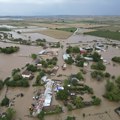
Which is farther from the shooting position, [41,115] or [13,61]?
[13,61]

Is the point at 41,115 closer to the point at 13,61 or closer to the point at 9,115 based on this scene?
the point at 9,115

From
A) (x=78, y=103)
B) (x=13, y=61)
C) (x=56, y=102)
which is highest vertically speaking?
(x=78, y=103)

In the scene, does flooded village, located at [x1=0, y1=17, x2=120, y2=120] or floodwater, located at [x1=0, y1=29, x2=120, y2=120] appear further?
flooded village, located at [x1=0, y1=17, x2=120, y2=120]

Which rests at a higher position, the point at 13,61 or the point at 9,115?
the point at 9,115

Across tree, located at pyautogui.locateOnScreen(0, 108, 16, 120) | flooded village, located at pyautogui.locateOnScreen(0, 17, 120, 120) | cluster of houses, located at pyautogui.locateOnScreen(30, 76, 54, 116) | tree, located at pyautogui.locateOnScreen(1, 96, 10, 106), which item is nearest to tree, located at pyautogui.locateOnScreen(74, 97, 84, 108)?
flooded village, located at pyautogui.locateOnScreen(0, 17, 120, 120)

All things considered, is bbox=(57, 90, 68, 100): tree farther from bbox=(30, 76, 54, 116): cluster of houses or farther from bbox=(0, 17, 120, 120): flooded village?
bbox=(30, 76, 54, 116): cluster of houses

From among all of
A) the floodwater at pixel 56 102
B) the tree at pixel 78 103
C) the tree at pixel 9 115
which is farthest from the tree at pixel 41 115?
the tree at pixel 78 103

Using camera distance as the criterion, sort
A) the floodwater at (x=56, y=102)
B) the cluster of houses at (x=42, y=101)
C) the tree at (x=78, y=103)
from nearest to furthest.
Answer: the floodwater at (x=56, y=102)
the cluster of houses at (x=42, y=101)
the tree at (x=78, y=103)

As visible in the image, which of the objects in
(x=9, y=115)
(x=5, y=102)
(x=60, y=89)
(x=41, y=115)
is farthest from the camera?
(x=60, y=89)

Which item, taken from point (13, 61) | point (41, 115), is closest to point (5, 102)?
point (41, 115)

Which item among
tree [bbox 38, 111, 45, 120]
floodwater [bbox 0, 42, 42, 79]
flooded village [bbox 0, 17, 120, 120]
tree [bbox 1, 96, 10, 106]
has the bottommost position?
floodwater [bbox 0, 42, 42, 79]

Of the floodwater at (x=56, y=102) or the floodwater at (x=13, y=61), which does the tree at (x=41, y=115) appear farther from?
the floodwater at (x=13, y=61)

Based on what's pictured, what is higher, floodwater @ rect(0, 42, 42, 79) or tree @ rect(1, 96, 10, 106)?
tree @ rect(1, 96, 10, 106)

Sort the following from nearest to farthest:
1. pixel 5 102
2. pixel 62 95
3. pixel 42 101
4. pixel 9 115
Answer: pixel 9 115 → pixel 5 102 → pixel 42 101 → pixel 62 95
